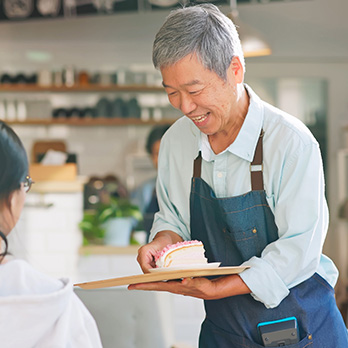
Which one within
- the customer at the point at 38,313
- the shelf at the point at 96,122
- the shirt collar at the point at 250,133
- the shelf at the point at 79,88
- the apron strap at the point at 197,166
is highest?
the shirt collar at the point at 250,133

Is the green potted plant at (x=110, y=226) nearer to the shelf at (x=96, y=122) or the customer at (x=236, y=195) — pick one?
the customer at (x=236, y=195)

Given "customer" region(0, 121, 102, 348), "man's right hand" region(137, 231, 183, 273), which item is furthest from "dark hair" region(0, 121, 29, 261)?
"man's right hand" region(137, 231, 183, 273)

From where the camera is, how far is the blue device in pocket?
1.64 meters

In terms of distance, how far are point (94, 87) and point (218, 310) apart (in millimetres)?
5731

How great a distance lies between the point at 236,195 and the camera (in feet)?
5.51

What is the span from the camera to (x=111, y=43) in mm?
7453

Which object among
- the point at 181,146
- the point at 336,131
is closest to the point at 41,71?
the point at 336,131

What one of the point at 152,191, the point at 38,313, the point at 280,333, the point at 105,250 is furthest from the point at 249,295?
the point at 152,191

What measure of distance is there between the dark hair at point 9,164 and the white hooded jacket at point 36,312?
0.20m

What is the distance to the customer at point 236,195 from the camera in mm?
1521

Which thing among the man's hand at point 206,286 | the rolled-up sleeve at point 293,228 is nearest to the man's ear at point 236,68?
the rolled-up sleeve at point 293,228

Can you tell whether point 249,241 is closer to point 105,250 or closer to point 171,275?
point 171,275

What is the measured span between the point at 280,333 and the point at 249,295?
0.42ft

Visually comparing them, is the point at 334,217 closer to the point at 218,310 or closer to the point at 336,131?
the point at 336,131
